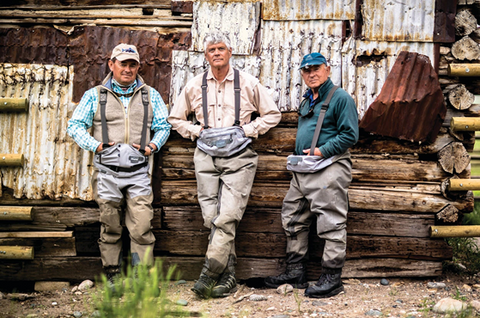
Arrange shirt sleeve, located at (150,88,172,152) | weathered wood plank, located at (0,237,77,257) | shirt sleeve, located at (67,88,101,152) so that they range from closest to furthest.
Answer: shirt sleeve, located at (67,88,101,152) → shirt sleeve, located at (150,88,172,152) → weathered wood plank, located at (0,237,77,257)

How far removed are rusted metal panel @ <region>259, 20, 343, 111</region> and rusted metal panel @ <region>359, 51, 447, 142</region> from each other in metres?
0.57

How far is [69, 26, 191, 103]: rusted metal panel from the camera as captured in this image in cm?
550

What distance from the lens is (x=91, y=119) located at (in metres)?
5.16

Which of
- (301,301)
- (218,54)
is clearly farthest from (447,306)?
(218,54)

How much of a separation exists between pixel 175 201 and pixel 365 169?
2244 mm

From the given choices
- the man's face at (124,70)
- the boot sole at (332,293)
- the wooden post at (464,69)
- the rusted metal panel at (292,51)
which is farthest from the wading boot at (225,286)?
the wooden post at (464,69)

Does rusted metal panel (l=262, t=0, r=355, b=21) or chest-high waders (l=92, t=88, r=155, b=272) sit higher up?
rusted metal panel (l=262, t=0, r=355, b=21)

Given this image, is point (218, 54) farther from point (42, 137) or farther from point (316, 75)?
point (42, 137)

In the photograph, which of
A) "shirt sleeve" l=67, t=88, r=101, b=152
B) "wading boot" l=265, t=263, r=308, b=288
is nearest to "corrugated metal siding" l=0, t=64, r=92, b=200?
"shirt sleeve" l=67, t=88, r=101, b=152

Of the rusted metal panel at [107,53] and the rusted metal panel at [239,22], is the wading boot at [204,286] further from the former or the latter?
the rusted metal panel at [239,22]

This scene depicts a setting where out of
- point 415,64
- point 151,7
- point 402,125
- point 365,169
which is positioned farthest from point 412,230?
point 151,7

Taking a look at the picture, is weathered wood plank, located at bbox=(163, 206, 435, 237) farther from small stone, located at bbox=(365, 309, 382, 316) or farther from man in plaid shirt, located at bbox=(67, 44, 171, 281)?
small stone, located at bbox=(365, 309, 382, 316)

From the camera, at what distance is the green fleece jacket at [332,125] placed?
4.64 meters

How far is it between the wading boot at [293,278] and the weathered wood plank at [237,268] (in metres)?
0.29
